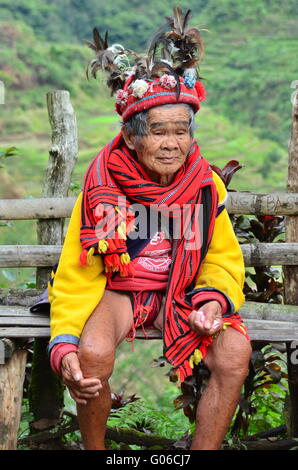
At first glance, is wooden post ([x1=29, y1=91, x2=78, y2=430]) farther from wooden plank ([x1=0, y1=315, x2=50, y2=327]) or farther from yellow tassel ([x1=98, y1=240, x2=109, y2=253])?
yellow tassel ([x1=98, y1=240, x2=109, y2=253])

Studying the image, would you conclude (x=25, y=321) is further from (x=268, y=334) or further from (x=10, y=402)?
(x=268, y=334)

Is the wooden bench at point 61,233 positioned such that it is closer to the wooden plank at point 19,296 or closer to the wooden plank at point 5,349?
the wooden plank at point 19,296

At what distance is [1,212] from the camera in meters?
3.39

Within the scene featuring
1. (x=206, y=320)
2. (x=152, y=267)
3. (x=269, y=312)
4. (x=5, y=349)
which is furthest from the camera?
(x=269, y=312)

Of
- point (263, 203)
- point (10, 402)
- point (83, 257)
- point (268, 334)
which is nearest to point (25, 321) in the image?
point (10, 402)

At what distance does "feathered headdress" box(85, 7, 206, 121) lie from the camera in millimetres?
2418

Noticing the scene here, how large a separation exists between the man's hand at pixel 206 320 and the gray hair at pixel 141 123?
696 mm

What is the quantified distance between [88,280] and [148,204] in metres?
0.38

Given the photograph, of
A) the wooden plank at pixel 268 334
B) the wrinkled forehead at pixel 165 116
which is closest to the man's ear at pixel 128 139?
the wrinkled forehead at pixel 165 116

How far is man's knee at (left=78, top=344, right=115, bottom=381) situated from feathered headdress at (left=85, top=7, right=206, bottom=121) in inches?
35.6

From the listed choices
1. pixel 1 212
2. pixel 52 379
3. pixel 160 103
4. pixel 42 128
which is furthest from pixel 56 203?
pixel 42 128

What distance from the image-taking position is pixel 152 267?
8.70 ft

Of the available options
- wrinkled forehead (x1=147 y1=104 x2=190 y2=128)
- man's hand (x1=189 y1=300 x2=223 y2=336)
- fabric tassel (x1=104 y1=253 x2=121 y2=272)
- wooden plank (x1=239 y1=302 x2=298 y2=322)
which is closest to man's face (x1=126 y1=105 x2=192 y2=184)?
wrinkled forehead (x1=147 y1=104 x2=190 y2=128)
